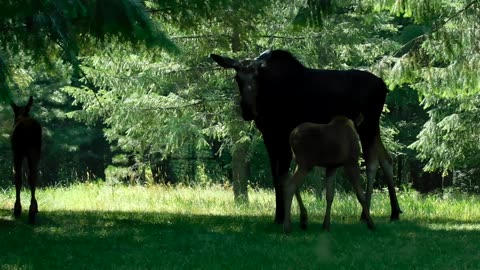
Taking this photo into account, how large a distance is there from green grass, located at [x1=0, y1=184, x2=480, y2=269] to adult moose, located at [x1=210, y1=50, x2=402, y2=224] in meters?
1.09

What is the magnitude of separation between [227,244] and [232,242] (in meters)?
0.17

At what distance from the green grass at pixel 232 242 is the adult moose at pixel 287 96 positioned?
42.9 inches

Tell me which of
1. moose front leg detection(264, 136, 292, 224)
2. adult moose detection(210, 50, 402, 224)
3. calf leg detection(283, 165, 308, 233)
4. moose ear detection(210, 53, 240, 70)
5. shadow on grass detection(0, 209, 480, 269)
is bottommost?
shadow on grass detection(0, 209, 480, 269)

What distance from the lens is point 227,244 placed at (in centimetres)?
867

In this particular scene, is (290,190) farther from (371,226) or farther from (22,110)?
(22,110)

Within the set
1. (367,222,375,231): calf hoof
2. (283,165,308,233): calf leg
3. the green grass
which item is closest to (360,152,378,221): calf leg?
the green grass

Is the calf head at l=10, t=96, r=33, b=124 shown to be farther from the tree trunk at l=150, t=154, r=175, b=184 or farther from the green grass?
the tree trunk at l=150, t=154, r=175, b=184

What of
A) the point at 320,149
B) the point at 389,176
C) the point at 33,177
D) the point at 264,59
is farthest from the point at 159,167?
the point at 320,149

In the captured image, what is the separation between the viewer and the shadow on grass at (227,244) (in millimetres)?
7434

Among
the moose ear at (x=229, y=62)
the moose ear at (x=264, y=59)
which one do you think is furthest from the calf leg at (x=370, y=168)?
the moose ear at (x=229, y=62)

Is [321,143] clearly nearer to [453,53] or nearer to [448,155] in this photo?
[453,53]

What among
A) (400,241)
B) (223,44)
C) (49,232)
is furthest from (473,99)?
(49,232)

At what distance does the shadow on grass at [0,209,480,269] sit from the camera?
743 centimetres

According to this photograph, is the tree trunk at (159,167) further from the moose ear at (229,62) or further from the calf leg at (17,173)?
the moose ear at (229,62)
